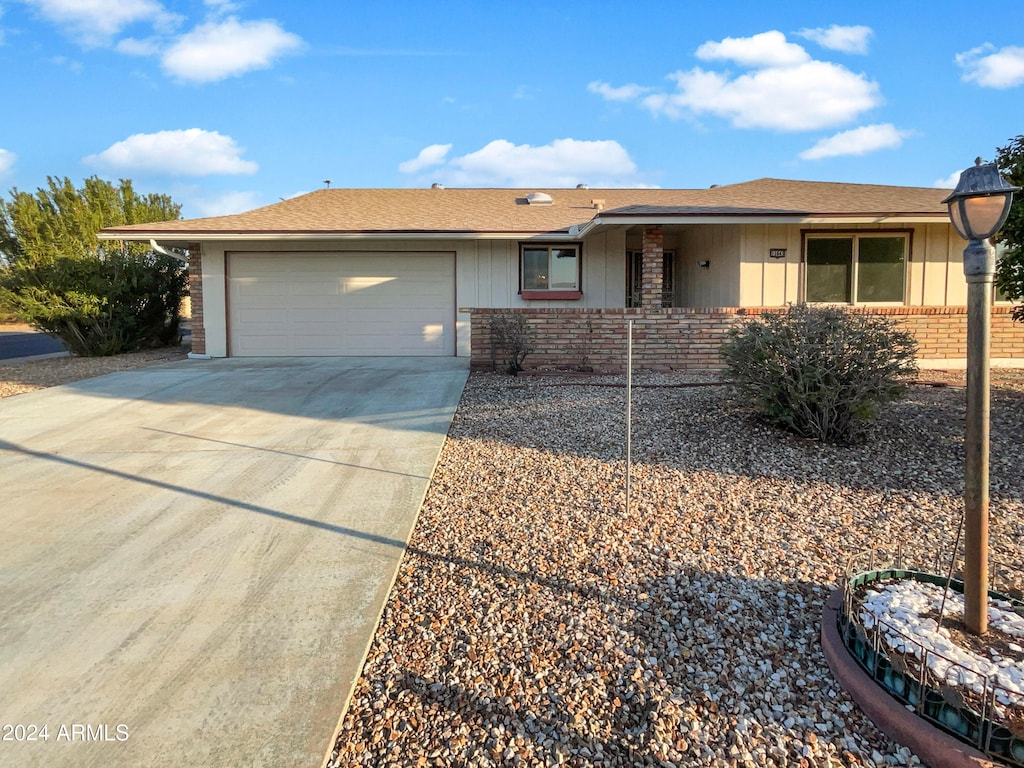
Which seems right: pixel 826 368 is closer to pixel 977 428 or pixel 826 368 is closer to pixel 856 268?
pixel 977 428

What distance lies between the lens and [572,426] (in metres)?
7.08

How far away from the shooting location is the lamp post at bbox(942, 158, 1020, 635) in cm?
265

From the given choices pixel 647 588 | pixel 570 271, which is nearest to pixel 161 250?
pixel 570 271

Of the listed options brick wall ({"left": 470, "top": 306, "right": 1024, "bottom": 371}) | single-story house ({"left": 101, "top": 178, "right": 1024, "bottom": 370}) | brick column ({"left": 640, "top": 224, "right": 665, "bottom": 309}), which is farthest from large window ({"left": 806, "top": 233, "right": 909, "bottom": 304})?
brick column ({"left": 640, "top": 224, "right": 665, "bottom": 309})

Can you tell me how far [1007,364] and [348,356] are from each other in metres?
11.8

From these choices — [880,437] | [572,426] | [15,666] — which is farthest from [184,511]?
[880,437]

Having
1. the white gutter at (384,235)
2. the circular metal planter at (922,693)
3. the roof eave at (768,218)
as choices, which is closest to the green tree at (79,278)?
the white gutter at (384,235)

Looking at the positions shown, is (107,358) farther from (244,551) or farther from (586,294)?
(244,551)

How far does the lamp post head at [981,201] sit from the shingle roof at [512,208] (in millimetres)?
8695

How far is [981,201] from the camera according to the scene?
265cm

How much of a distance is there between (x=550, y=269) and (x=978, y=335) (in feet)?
38.4

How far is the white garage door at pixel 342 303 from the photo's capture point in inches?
540

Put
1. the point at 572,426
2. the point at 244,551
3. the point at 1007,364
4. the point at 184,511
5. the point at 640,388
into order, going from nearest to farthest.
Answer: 1. the point at 244,551
2. the point at 184,511
3. the point at 572,426
4. the point at 640,388
5. the point at 1007,364

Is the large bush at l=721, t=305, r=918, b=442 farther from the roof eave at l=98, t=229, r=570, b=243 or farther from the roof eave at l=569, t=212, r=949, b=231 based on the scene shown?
the roof eave at l=98, t=229, r=570, b=243
